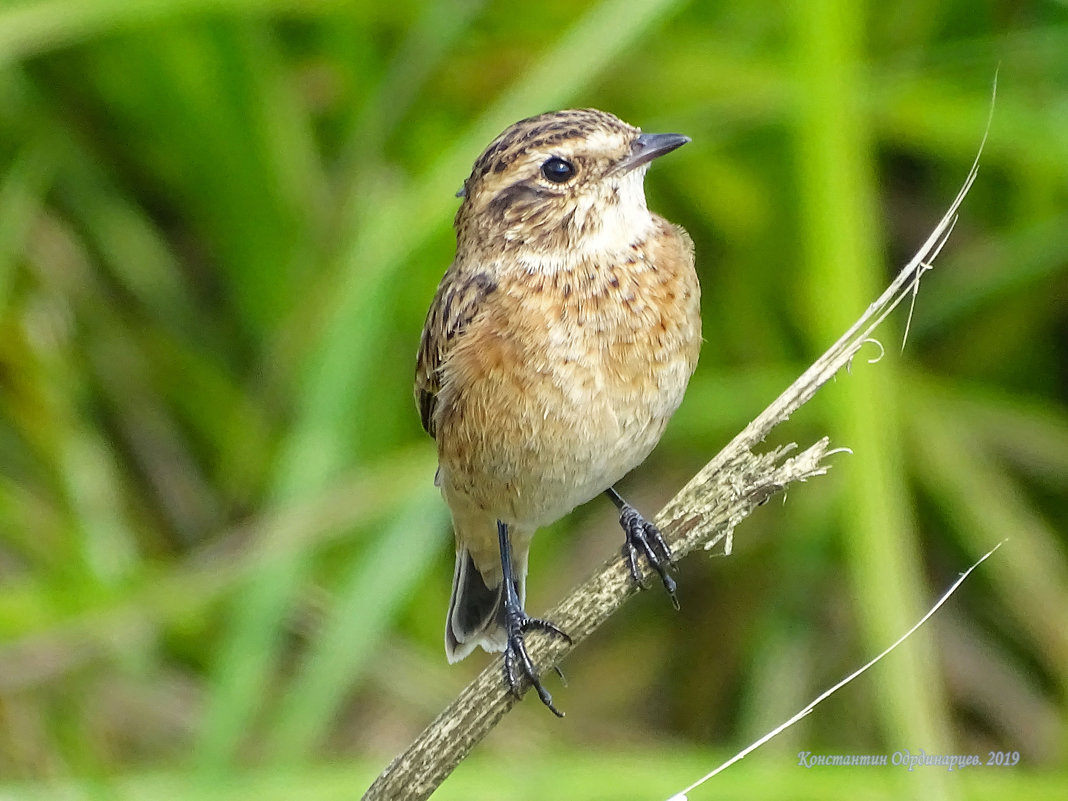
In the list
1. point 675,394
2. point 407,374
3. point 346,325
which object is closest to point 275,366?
point 407,374

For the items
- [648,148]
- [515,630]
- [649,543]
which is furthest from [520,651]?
[648,148]

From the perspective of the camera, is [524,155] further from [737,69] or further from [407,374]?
[407,374]

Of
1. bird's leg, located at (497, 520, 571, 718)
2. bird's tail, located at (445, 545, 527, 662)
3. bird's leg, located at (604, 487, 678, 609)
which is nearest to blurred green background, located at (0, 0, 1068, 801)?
bird's tail, located at (445, 545, 527, 662)

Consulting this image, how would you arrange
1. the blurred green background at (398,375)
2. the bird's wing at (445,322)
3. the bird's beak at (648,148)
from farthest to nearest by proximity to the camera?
the blurred green background at (398,375), the bird's wing at (445,322), the bird's beak at (648,148)

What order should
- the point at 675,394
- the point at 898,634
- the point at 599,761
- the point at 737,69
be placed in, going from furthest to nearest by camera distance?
1. the point at 737,69
2. the point at 599,761
3. the point at 898,634
4. the point at 675,394

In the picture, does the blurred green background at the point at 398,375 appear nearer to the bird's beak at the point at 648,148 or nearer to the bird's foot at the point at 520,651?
Result: the bird's foot at the point at 520,651

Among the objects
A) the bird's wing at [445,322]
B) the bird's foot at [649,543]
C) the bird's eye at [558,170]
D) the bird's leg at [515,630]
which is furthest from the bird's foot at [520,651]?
the bird's eye at [558,170]
